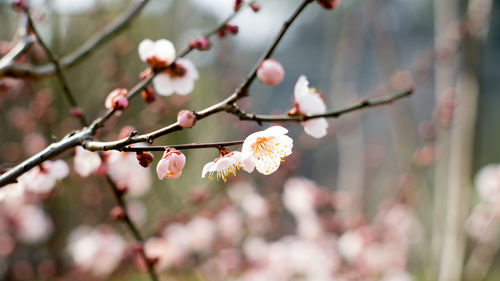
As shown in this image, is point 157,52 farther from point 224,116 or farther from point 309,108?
point 224,116

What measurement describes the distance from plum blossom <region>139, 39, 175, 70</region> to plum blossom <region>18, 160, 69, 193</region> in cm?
33

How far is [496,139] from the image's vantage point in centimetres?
818

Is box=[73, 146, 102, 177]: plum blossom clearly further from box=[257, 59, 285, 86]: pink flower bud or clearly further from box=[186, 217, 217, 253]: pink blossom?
box=[186, 217, 217, 253]: pink blossom

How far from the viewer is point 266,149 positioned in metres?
0.85

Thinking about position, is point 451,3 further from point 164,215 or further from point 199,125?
point 199,125

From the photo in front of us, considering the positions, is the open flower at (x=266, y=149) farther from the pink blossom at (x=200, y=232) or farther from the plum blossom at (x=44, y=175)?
the pink blossom at (x=200, y=232)

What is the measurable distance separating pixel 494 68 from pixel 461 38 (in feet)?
26.5

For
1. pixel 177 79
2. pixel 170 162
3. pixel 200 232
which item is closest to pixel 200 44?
pixel 177 79

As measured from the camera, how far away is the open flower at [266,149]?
2.29 ft

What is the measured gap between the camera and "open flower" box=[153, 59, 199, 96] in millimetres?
960

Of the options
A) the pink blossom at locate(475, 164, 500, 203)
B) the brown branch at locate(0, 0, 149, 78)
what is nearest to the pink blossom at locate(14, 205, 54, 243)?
the brown branch at locate(0, 0, 149, 78)

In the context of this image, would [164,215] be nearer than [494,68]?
Yes

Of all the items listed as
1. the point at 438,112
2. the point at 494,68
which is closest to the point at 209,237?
the point at 438,112

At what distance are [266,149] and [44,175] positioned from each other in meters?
0.53
